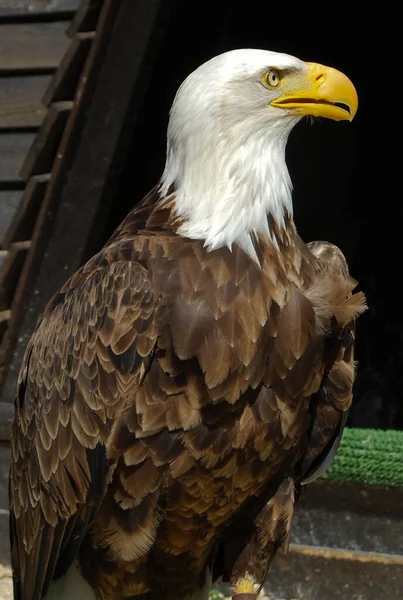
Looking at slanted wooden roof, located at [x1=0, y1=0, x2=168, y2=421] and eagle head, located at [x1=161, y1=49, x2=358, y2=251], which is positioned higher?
eagle head, located at [x1=161, y1=49, x2=358, y2=251]

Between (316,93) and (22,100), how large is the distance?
7.17 ft

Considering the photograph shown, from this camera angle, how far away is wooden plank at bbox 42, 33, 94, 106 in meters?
4.06

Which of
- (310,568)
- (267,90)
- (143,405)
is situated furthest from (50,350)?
(310,568)

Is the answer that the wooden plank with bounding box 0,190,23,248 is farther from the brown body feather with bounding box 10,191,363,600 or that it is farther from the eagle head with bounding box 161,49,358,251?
the eagle head with bounding box 161,49,358,251

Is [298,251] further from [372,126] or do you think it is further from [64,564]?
[372,126]

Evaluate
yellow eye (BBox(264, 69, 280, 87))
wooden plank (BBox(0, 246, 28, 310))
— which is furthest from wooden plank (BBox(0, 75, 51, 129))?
yellow eye (BBox(264, 69, 280, 87))

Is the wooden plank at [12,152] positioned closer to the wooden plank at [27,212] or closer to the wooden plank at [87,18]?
the wooden plank at [27,212]

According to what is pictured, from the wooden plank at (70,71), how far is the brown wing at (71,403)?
4.90ft

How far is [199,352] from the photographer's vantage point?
2.44 m

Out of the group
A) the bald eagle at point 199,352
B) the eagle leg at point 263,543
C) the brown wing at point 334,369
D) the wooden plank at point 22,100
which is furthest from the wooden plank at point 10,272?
the eagle leg at point 263,543

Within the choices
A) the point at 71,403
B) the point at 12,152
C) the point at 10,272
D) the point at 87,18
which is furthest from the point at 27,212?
the point at 71,403

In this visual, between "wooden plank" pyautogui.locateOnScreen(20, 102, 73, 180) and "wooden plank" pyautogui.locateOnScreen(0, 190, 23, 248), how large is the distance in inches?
11.3

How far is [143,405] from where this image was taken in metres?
2.50

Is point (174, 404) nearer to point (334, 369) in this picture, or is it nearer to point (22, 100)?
point (334, 369)
